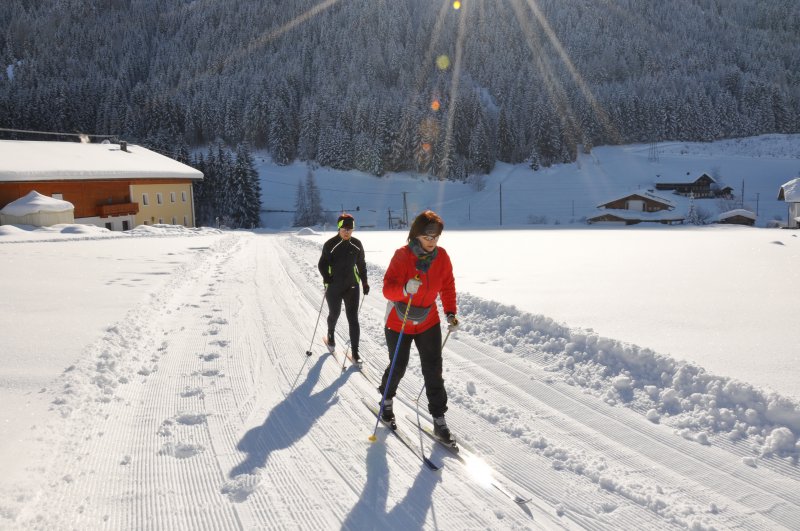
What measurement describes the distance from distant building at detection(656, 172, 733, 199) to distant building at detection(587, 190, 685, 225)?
13.2 meters

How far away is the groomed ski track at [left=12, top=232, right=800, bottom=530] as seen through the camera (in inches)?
134

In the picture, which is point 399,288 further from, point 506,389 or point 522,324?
point 522,324

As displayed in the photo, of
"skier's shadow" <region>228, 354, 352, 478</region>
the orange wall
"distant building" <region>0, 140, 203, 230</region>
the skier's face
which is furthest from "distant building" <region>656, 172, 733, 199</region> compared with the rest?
the skier's face

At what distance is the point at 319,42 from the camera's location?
448 ft

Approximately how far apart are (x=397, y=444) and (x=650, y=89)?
129 m

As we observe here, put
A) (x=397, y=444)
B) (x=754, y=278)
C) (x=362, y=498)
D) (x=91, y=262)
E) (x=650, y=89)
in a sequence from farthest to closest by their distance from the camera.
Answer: (x=650, y=89) < (x=91, y=262) < (x=754, y=278) < (x=397, y=444) < (x=362, y=498)

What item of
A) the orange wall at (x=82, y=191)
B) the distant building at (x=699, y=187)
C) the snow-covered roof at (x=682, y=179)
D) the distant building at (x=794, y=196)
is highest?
the snow-covered roof at (x=682, y=179)

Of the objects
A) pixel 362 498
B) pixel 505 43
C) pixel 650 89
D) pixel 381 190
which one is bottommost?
pixel 362 498

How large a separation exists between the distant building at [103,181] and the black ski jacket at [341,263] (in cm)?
3782

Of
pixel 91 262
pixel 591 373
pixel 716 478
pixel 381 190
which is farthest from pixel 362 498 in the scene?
pixel 381 190

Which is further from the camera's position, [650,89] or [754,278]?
[650,89]

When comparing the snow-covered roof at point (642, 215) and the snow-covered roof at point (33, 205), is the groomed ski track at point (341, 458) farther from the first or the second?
the snow-covered roof at point (642, 215)

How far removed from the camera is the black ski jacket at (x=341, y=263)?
675cm

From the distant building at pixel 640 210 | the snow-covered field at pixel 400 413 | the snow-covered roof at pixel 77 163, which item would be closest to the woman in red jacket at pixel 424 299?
the snow-covered field at pixel 400 413
